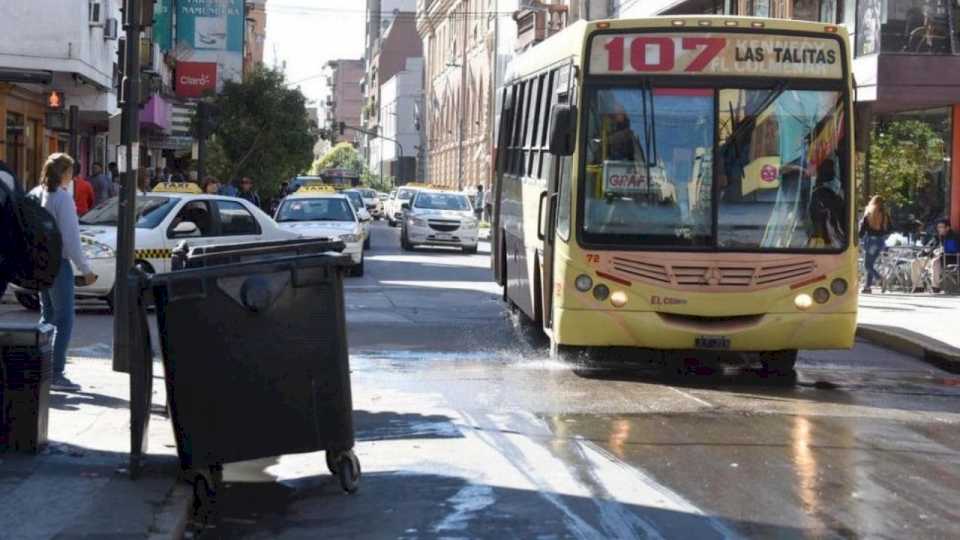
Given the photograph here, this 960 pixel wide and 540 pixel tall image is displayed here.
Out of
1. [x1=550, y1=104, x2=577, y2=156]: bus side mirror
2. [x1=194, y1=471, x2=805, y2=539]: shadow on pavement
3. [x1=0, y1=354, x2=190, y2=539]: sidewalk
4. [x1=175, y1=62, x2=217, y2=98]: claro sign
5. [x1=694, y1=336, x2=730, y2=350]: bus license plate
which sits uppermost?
[x1=175, y1=62, x2=217, y2=98]: claro sign

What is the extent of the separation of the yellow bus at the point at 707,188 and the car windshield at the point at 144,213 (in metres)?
8.17

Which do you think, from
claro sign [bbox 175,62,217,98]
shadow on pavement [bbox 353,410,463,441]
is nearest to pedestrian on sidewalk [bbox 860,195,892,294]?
shadow on pavement [bbox 353,410,463,441]

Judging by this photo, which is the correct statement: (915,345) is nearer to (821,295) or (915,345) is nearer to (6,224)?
(821,295)

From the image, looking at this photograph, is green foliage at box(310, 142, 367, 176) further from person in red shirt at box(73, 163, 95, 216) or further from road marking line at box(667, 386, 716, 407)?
road marking line at box(667, 386, 716, 407)

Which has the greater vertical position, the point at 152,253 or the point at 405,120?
the point at 405,120

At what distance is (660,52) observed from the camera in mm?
14141

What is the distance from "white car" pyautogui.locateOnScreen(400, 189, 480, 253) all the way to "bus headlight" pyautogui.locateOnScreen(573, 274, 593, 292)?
A: 91.7 ft

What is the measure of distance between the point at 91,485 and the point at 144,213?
13017 millimetres

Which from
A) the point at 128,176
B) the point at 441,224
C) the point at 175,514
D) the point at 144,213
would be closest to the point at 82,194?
the point at 144,213

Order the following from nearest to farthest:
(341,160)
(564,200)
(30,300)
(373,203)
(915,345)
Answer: (564,200) < (915,345) < (30,300) < (373,203) < (341,160)

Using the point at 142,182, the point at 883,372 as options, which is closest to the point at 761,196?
the point at 883,372

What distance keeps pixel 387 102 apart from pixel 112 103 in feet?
331

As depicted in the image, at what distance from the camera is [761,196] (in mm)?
14055

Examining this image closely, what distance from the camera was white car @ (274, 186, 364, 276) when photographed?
2962 centimetres
